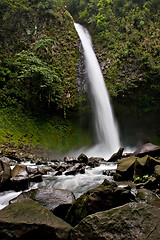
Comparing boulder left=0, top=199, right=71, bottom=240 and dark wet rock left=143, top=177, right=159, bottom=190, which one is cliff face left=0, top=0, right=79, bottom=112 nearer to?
dark wet rock left=143, top=177, right=159, bottom=190

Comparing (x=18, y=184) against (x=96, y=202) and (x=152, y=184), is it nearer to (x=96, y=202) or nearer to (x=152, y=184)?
(x=96, y=202)

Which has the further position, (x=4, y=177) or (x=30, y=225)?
(x=4, y=177)

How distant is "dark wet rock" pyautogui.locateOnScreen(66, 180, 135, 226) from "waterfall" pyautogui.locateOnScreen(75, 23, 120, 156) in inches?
397

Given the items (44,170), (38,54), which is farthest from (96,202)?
(38,54)

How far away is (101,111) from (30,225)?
12773mm

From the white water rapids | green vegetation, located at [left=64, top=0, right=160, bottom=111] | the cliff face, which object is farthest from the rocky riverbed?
green vegetation, located at [left=64, top=0, right=160, bottom=111]

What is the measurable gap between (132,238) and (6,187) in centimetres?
408

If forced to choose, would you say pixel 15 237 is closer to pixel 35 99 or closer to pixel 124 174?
pixel 124 174

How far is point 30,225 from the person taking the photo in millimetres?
2064

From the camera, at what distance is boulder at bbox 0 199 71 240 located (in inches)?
77.8

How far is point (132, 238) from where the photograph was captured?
167 centimetres

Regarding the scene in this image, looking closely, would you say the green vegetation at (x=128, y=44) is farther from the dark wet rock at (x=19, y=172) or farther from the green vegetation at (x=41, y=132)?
the dark wet rock at (x=19, y=172)

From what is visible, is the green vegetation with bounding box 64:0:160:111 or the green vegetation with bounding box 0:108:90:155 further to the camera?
the green vegetation with bounding box 64:0:160:111

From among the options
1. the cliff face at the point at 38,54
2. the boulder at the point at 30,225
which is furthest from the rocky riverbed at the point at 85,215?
the cliff face at the point at 38,54
